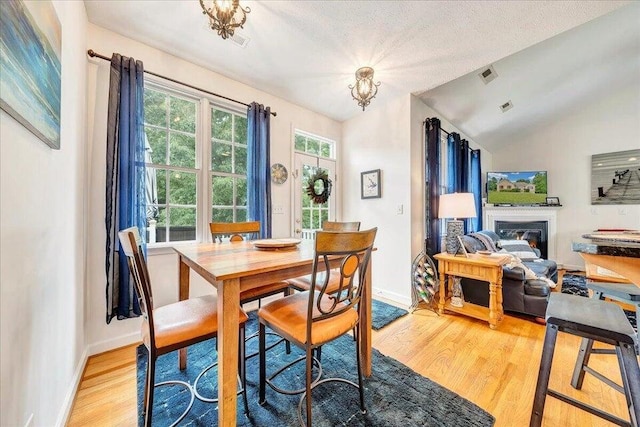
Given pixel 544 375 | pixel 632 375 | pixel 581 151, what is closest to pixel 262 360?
pixel 544 375

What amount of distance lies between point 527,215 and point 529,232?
0.37m

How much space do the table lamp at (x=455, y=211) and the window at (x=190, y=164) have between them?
91.2 inches

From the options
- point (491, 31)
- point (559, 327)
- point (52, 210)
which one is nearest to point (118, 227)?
point (52, 210)

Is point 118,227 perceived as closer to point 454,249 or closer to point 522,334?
point 454,249

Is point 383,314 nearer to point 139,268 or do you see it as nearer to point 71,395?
point 139,268

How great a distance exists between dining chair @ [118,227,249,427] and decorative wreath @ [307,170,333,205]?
7.44ft

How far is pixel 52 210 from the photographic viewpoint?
1206 mm

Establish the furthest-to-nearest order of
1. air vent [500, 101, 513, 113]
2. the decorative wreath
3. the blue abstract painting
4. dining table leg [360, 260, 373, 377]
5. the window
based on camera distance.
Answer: air vent [500, 101, 513, 113], the decorative wreath, the window, dining table leg [360, 260, 373, 377], the blue abstract painting

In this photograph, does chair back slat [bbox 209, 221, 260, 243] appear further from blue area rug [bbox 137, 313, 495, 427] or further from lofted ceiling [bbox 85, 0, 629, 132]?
lofted ceiling [bbox 85, 0, 629, 132]

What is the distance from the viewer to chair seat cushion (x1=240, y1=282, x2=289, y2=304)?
1720 mm

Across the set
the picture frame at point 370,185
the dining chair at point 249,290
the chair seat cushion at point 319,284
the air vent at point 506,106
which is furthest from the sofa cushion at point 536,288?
the air vent at point 506,106

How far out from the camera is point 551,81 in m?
3.70

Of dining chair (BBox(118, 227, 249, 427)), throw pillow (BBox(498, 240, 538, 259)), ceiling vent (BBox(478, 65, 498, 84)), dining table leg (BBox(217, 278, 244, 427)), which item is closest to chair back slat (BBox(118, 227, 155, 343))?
dining chair (BBox(118, 227, 249, 427))

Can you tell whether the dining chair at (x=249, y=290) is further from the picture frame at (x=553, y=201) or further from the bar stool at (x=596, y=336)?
the picture frame at (x=553, y=201)
